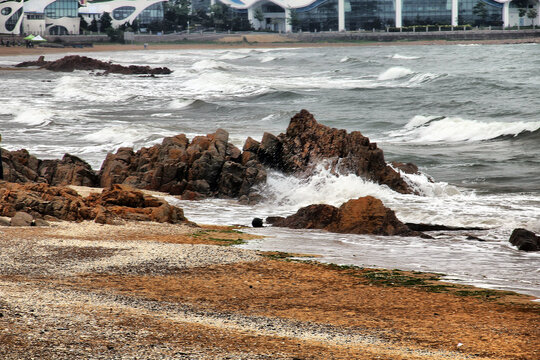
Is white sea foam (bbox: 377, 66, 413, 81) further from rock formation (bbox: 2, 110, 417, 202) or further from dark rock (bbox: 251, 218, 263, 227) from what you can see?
dark rock (bbox: 251, 218, 263, 227)

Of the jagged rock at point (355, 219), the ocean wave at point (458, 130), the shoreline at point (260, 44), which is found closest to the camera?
the jagged rock at point (355, 219)

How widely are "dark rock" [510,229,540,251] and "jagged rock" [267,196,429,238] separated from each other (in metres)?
1.40

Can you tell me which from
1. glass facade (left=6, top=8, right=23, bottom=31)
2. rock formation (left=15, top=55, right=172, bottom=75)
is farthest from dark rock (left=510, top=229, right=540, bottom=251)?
glass facade (left=6, top=8, right=23, bottom=31)

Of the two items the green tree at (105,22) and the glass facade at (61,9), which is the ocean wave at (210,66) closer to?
the green tree at (105,22)

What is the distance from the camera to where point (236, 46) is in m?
116

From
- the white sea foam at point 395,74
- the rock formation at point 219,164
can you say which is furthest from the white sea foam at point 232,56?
the rock formation at point 219,164

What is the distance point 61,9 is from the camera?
390 ft

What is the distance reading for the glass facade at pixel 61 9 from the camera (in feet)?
389

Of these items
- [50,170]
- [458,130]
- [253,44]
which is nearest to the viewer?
[50,170]

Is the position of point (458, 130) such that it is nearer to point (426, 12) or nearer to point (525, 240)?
point (525, 240)

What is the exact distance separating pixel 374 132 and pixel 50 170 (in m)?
13.0

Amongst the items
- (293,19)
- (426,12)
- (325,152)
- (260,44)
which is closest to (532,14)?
(426,12)

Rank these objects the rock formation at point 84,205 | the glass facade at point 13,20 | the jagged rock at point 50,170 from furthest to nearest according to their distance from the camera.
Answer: the glass facade at point 13,20 → the jagged rock at point 50,170 → the rock formation at point 84,205

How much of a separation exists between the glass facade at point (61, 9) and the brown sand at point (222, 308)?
379ft
